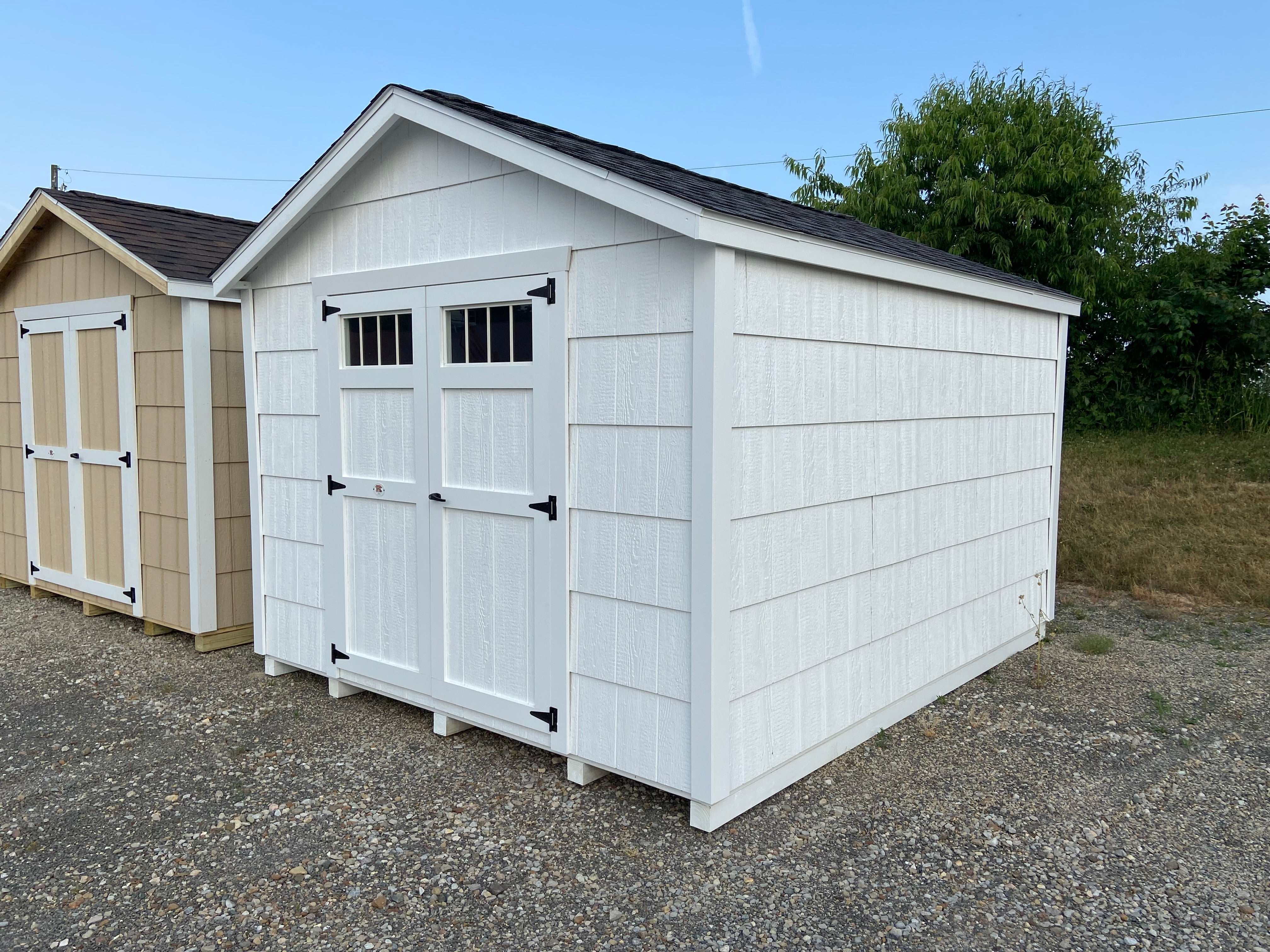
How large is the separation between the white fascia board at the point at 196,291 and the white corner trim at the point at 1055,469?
485 centimetres

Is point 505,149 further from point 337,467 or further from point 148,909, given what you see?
point 148,909

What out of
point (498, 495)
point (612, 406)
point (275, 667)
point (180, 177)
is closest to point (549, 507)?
point (498, 495)

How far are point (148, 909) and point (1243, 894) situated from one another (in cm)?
Result: 327

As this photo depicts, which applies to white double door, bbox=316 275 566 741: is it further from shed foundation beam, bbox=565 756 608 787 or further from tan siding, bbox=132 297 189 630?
tan siding, bbox=132 297 189 630

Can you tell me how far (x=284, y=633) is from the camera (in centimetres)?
466

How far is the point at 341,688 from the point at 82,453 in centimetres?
281

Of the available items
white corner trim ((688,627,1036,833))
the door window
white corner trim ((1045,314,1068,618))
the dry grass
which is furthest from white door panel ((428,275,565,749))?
the dry grass

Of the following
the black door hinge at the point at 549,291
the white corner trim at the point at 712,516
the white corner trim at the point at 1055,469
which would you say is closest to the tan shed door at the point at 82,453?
the black door hinge at the point at 549,291

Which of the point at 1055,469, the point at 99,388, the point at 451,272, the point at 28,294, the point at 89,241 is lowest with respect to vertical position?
the point at 1055,469

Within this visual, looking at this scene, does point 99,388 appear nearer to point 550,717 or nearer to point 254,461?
point 254,461

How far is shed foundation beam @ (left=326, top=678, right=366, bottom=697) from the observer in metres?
4.37

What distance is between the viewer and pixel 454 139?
11.9ft

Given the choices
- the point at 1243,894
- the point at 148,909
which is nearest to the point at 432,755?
the point at 148,909

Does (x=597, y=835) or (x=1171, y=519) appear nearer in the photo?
(x=597, y=835)
